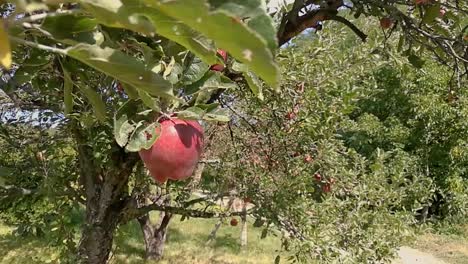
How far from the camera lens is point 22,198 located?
256 centimetres

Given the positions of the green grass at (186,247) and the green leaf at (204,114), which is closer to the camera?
the green leaf at (204,114)

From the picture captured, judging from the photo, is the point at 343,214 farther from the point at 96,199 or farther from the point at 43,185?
the point at 43,185

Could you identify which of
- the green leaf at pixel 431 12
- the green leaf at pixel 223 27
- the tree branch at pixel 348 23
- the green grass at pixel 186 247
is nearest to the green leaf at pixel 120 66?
the green leaf at pixel 223 27

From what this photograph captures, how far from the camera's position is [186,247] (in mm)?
7586

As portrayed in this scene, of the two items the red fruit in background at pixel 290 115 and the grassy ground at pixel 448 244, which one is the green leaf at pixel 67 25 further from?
the grassy ground at pixel 448 244

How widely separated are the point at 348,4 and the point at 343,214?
3.29 ft

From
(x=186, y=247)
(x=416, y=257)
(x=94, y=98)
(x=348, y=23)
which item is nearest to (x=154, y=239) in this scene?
(x=186, y=247)

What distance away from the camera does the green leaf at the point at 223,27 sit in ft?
1.08

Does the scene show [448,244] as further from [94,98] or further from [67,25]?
[67,25]

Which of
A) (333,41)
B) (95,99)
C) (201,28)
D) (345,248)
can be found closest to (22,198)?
(345,248)

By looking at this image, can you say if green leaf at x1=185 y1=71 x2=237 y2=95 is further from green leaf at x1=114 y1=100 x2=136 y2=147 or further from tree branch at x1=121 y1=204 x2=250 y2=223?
tree branch at x1=121 y1=204 x2=250 y2=223

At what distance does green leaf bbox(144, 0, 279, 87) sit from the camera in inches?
13.0

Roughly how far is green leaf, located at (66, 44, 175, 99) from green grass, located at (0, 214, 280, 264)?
5126 millimetres

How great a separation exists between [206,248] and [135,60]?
7.20m
